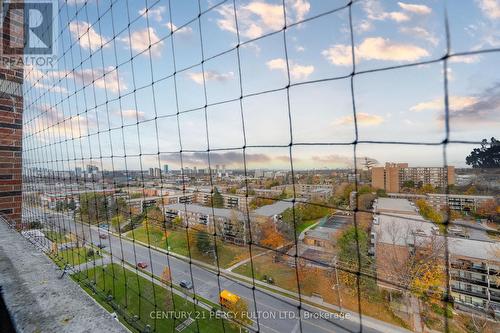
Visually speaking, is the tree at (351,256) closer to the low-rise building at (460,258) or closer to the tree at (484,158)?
the low-rise building at (460,258)

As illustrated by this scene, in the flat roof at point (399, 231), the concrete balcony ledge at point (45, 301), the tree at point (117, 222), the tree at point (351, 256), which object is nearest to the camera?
the concrete balcony ledge at point (45, 301)

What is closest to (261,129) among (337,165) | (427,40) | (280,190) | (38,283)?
(280,190)

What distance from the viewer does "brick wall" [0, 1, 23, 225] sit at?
2098 mm

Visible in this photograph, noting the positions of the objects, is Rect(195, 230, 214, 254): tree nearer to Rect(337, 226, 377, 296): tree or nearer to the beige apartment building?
Rect(337, 226, 377, 296): tree

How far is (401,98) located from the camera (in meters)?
1.38

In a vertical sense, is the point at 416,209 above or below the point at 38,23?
below

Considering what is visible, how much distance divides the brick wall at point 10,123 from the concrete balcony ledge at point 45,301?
5.13 ft

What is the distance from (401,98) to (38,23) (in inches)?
127

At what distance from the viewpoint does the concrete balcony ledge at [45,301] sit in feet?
1.82

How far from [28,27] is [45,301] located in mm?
2942

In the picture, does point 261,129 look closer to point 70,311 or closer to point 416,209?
point 70,311

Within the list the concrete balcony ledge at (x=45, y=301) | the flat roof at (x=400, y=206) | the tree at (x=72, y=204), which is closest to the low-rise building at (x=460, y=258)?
the flat roof at (x=400, y=206)

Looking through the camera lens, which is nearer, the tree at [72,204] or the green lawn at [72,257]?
the green lawn at [72,257]

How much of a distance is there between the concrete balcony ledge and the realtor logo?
7.08ft
